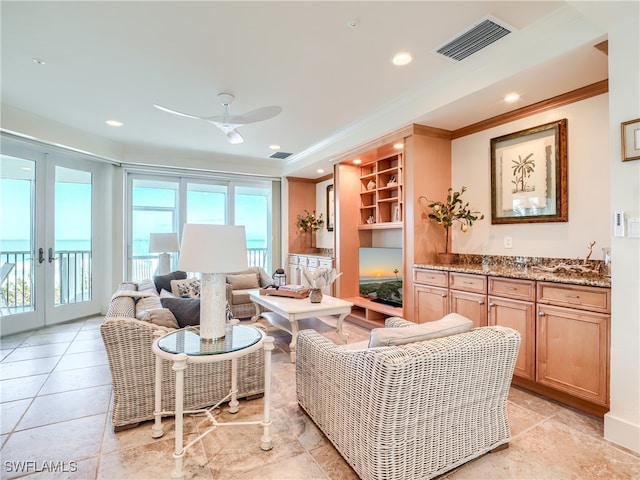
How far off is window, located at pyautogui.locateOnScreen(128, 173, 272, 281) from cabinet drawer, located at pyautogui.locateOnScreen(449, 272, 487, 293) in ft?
12.4

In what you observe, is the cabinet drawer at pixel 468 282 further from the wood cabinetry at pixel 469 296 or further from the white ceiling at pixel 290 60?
the white ceiling at pixel 290 60

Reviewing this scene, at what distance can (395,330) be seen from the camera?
5.54ft

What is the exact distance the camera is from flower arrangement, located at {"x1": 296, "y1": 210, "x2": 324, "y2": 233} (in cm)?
665

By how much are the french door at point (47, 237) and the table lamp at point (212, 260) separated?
3945 mm

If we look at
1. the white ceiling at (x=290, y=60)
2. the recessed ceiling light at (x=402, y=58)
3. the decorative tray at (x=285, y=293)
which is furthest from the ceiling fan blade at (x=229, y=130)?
the decorative tray at (x=285, y=293)

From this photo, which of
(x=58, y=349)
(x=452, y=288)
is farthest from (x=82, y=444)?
(x=452, y=288)

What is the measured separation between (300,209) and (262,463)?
17.6ft

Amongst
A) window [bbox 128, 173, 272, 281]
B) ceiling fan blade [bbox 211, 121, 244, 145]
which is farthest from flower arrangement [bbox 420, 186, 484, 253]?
window [bbox 128, 173, 272, 281]

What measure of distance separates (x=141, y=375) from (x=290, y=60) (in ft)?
8.59

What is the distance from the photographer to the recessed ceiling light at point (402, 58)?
265cm

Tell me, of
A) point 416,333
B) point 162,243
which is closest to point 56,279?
point 162,243

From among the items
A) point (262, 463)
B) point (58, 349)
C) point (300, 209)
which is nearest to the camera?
point (262, 463)

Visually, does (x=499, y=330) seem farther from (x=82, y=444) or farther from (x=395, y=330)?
(x=82, y=444)

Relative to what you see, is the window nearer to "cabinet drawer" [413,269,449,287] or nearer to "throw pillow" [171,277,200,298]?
"throw pillow" [171,277,200,298]
